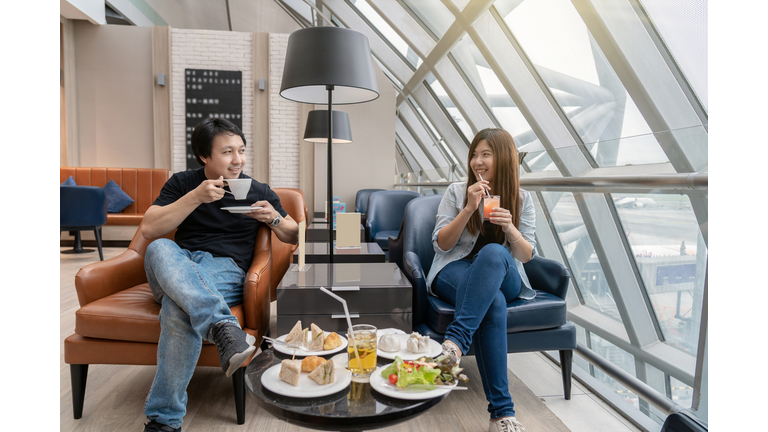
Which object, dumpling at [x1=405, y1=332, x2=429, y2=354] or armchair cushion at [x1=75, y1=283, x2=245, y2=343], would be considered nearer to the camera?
dumpling at [x1=405, y1=332, x2=429, y2=354]

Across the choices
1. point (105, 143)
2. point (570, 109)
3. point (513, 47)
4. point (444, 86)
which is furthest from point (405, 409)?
point (105, 143)

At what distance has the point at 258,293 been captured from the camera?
175 cm

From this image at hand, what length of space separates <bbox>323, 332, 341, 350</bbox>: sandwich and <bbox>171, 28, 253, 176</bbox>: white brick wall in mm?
5271

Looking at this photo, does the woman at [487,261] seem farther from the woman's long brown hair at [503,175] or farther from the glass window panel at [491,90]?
the glass window panel at [491,90]

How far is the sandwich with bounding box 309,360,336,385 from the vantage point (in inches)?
40.9

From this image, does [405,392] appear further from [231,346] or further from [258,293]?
[258,293]

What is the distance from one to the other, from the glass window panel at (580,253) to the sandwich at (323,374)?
1.87 metres

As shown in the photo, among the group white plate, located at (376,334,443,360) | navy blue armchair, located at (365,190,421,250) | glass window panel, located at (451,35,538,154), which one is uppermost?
glass window panel, located at (451,35,538,154)

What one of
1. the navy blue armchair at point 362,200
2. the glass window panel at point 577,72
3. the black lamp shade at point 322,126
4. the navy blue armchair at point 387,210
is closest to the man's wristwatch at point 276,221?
the glass window panel at point 577,72

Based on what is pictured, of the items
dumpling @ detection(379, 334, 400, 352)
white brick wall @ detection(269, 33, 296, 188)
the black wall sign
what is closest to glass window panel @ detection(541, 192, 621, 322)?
dumpling @ detection(379, 334, 400, 352)

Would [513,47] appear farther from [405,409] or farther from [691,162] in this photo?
[405,409]

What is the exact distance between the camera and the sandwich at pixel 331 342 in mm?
1258

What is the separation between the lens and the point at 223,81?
20.2ft

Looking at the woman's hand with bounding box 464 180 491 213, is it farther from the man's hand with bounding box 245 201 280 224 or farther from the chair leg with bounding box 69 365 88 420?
the chair leg with bounding box 69 365 88 420
